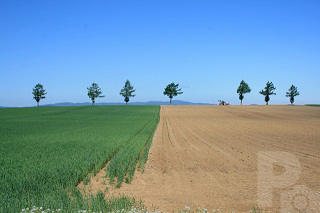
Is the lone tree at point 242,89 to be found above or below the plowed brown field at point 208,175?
above

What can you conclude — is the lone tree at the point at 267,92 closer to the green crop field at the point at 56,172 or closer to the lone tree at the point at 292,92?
the lone tree at the point at 292,92

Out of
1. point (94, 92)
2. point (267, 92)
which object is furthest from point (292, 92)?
point (94, 92)

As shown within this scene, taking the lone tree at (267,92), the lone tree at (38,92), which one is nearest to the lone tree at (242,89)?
the lone tree at (267,92)

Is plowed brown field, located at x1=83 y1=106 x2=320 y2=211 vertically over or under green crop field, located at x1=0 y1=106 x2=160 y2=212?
under

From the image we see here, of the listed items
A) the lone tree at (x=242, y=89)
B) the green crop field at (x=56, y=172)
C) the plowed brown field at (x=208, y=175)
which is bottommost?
the plowed brown field at (x=208, y=175)

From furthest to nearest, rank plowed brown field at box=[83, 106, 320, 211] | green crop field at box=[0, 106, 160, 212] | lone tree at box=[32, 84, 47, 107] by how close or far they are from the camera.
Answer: lone tree at box=[32, 84, 47, 107] < plowed brown field at box=[83, 106, 320, 211] < green crop field at box=[0, 106, 160, 212]

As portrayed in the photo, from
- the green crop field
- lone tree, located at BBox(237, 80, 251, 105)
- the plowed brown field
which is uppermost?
lone tree, located at BBox(237, 80, 251, 105)

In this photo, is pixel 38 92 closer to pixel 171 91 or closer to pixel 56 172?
pixel 171 91

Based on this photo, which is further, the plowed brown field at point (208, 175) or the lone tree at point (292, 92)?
the lone tree at point (292, 92)

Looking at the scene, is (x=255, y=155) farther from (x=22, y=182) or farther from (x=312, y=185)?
(x=22, y=182)

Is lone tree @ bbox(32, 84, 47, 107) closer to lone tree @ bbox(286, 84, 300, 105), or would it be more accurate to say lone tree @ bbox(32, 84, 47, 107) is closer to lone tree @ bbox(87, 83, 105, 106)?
lone tree @ bbox(87, 83, 105, 106)

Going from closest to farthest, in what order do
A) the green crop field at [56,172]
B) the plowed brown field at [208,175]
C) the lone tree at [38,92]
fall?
1. the green crop field at [56,172]
2. the plowed brown field at [208,175]
3. the lone tree at [38,92]

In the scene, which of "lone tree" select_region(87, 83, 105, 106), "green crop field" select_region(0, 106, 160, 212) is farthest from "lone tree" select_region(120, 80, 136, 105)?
"green crop field" select_region(0, 106, 160, 212)

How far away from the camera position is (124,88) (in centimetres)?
11688
